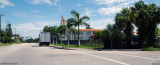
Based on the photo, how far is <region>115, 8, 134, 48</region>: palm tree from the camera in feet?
86.0

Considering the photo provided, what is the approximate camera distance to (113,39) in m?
25.1

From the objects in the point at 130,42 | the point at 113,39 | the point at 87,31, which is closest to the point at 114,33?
the point at 113,39

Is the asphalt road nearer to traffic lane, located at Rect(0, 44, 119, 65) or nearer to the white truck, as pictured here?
traffic lane, located at Rect(0, 44, 119, 65)

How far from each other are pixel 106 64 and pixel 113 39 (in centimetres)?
1637

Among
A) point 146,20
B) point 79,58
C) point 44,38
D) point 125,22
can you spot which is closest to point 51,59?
point 79,58

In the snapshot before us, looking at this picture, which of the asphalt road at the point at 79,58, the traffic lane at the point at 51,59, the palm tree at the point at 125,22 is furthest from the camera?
the palm tree at the point at 125,22

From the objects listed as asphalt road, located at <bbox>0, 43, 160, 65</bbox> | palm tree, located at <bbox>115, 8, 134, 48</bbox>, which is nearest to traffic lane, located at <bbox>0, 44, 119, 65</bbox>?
asphalt road, located at <bbox>0, 43, 160, 65</bbox>

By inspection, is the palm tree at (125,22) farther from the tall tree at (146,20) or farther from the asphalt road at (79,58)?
the asphalt road at (79,58)

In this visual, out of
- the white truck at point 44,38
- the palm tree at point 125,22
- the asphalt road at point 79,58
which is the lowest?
the asphalt road at point 79,58

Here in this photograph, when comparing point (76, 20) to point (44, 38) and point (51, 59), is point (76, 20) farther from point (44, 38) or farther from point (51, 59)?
point (51, 59)

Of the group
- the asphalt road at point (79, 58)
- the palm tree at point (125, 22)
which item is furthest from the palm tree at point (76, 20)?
the asphalt road at point (79, 58)

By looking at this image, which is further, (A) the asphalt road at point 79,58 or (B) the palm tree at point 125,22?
(B) the palm tree at point 125,22

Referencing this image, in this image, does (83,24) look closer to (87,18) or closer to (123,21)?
(87,18)

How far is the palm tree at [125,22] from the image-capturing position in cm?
2622
